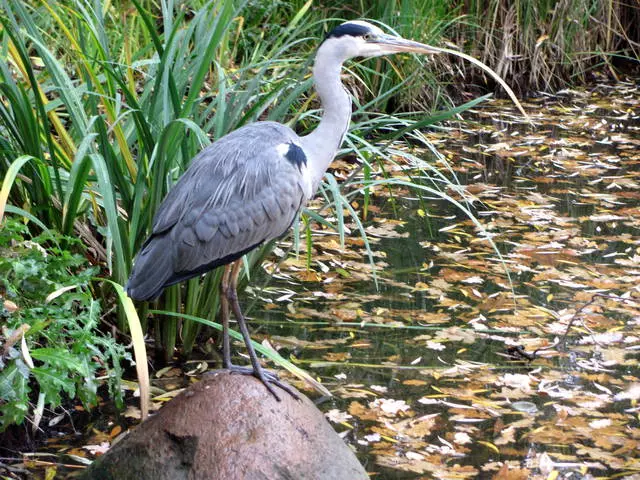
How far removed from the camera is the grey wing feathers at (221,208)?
11.6 feet

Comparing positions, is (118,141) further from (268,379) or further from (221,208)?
(268,379)

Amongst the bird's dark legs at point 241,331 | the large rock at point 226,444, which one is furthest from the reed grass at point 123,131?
the large rock at point 226,444

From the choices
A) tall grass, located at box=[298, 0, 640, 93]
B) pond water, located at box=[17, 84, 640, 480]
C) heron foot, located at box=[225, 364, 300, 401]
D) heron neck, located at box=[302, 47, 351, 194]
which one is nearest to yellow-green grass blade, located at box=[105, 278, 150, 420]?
heron foot, located at box=[225, 364, 300, 401]

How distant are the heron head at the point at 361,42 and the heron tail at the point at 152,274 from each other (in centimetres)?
100

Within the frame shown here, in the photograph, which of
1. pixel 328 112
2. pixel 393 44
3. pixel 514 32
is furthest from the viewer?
pixel 514 32

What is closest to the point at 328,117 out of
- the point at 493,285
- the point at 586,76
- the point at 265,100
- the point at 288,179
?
the point at 288,179

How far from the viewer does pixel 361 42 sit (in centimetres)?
378

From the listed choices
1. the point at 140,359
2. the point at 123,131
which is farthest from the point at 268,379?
the point at 123,131

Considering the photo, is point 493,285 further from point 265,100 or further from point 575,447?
point 265,100

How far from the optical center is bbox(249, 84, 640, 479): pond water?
4.11 m

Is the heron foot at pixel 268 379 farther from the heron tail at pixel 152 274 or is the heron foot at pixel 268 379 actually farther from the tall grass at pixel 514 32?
the tall grass at pixel 514 32

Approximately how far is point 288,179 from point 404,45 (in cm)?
74

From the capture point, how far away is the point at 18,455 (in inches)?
148

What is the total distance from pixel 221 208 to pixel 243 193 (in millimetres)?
100
